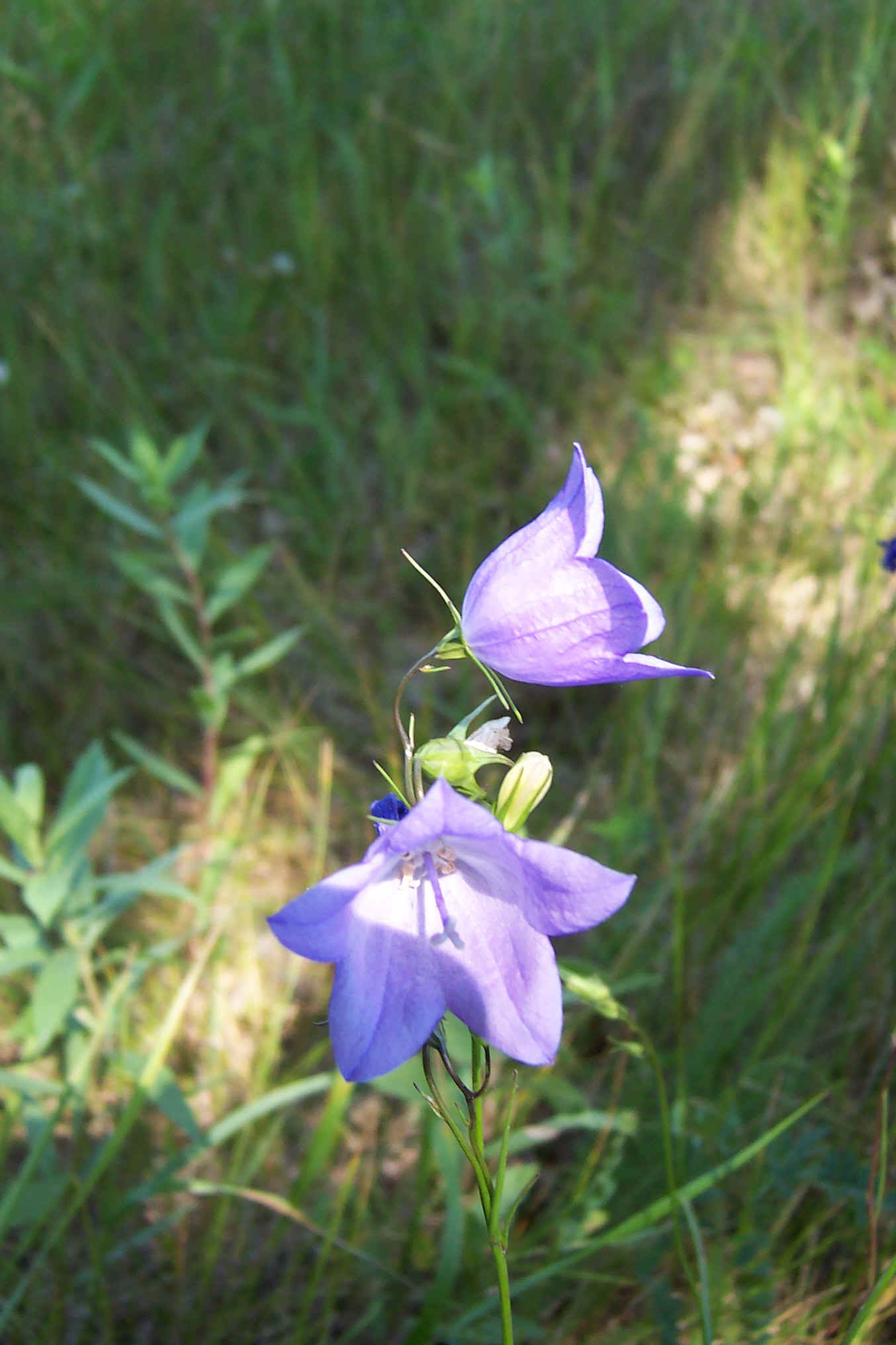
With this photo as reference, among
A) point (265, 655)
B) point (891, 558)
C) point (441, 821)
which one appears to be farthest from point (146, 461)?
point (441, 821)

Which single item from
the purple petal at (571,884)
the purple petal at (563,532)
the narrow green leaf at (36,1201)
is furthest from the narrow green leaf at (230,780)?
the purple petal at (571,884)

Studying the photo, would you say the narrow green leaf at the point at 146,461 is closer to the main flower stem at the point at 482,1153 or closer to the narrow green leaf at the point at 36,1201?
the narrow green leaf at the point at 36,1201

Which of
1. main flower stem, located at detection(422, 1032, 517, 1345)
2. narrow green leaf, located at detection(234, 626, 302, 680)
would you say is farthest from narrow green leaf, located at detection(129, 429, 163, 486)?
main flower stem, located at detection(422, 1032, 517, 1345)

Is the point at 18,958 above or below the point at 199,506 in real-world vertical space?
below

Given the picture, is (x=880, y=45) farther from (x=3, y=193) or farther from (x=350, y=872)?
(x=350, y=872)

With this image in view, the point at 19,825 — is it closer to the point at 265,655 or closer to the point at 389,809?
the point at 265,655

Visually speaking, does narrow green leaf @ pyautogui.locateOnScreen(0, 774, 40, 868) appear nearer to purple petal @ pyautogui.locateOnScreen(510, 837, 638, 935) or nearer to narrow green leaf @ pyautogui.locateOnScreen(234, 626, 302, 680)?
narrow green leaf @ pyautogui.locateOnScreen(234, 626, 302, 680)
